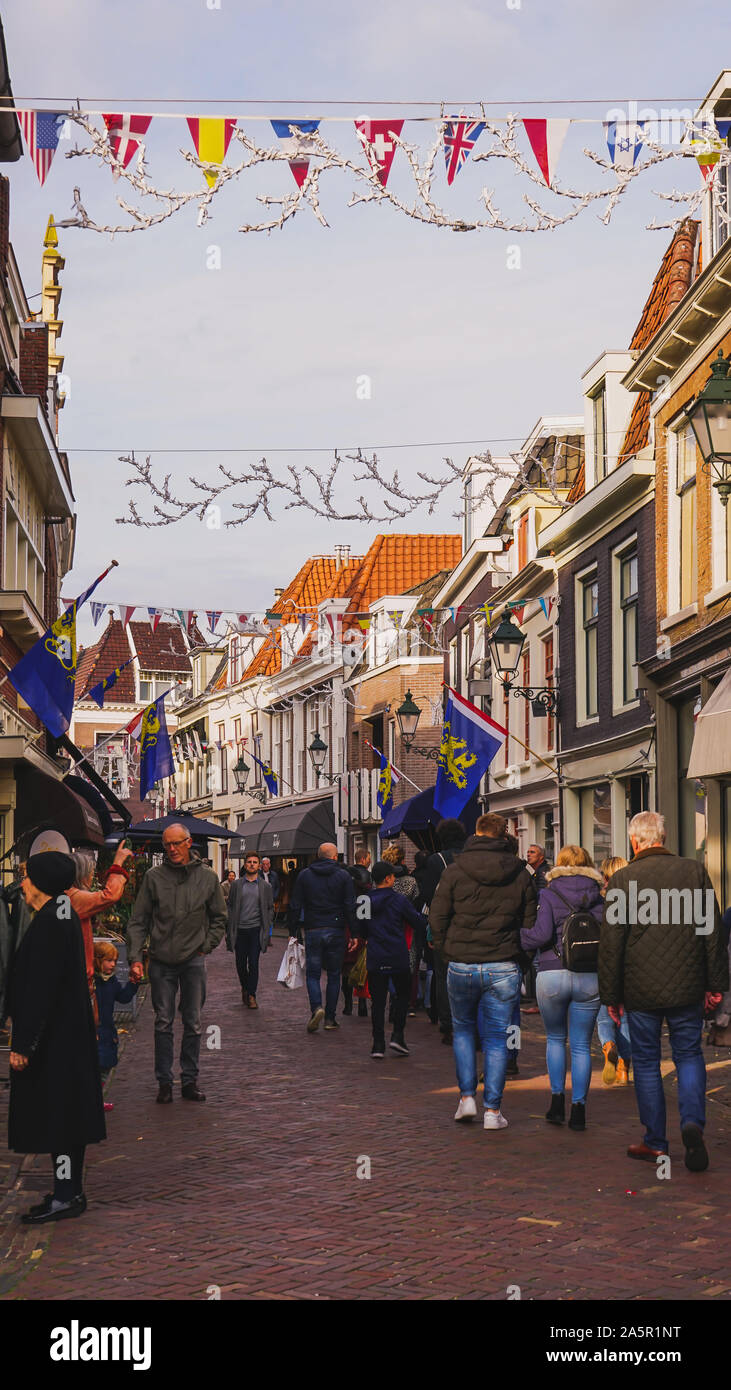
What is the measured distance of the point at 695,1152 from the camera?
25.3 feet

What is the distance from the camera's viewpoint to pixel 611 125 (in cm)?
998

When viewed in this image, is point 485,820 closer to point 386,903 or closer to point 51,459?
point 386,903

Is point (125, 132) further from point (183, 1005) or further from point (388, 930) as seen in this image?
point (388, 930)

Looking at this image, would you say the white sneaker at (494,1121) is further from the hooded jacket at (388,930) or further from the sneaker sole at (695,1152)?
the hooded jacket at (388,930)

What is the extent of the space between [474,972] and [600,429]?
1517 cm

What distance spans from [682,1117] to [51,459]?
50.7 feet

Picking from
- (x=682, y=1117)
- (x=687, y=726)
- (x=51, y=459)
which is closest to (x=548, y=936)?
(x=682, y=1117)

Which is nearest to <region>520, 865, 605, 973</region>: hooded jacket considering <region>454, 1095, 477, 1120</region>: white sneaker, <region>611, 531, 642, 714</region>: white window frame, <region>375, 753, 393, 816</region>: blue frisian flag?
<region>454, 1095, 477, 1120</region>: white sneaker

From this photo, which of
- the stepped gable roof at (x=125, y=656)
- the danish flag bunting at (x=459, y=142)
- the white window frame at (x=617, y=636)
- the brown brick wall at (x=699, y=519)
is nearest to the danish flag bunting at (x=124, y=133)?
the danish flag bunting at (x=459, y=142)

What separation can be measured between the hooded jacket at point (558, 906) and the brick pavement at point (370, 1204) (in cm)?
104

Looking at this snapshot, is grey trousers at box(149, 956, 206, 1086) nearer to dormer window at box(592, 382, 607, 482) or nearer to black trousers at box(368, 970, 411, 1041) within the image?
black trousers at box(368, 970, 411, 1041)

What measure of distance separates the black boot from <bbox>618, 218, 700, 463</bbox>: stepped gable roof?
11.0 metres

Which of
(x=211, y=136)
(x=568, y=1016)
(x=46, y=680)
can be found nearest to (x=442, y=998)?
(x=568, y=1016)

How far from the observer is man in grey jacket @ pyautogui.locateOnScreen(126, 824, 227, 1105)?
10.5m
